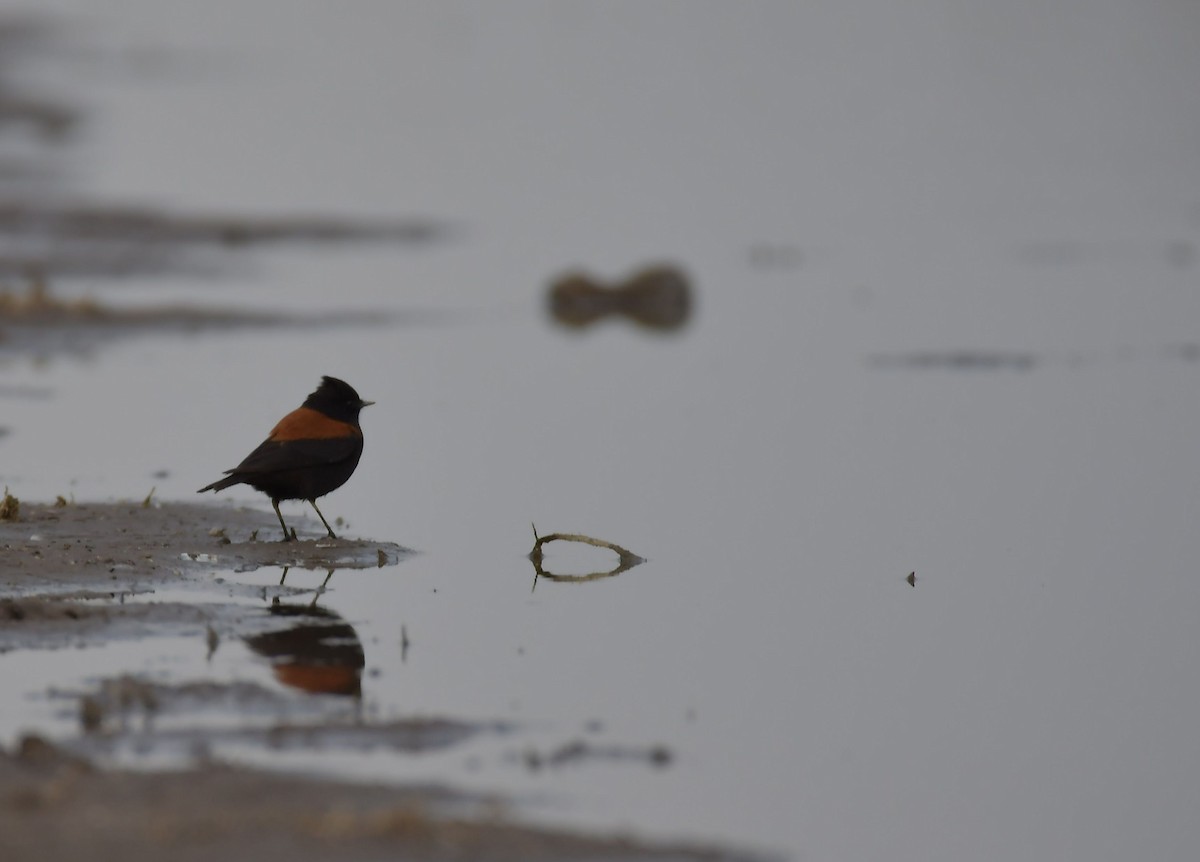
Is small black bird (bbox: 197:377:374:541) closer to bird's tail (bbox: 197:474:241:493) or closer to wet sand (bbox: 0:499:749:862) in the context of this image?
bird's tail (bbox: 197:474:241:493)

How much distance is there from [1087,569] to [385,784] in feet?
18.6

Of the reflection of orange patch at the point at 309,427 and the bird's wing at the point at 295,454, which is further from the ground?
the reflection of orange patch at the point at 309,427

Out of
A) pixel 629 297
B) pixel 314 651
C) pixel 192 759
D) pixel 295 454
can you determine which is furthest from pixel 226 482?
pixel 629 297

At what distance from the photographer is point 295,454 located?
38.2 ft

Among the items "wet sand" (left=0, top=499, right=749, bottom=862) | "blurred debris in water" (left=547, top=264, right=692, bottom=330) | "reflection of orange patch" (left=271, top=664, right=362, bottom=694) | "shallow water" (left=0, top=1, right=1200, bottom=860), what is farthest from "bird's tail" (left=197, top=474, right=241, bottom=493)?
"blurred debris in water" (left=547, top=264, right=692, bottom=330)

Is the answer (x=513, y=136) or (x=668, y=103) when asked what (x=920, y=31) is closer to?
(x=668, y=103)

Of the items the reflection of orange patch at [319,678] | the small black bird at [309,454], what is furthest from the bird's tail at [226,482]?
the reflection of orange patch at [319,678]

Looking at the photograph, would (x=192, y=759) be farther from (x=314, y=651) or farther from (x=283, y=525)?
(x=283, y=525)

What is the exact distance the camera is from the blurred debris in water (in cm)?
2455

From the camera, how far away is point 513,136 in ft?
148

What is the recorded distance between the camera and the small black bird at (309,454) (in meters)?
11.6

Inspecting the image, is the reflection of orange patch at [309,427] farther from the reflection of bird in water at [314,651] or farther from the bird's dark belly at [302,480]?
the reflection of bird in water at [314,651]

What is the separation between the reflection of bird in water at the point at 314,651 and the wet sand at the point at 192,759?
0.69 feet

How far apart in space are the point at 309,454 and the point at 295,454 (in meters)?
0.09
